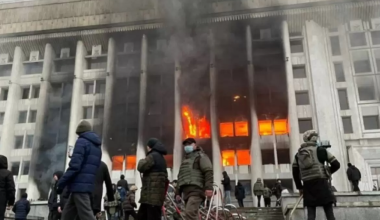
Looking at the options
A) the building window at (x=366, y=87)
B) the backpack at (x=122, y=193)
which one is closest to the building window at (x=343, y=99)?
the building window at (x=366, y=87)

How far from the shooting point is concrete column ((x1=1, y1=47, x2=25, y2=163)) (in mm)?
30734

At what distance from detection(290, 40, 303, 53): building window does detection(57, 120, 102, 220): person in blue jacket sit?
2752 centimetres

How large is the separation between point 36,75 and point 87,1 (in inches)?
329

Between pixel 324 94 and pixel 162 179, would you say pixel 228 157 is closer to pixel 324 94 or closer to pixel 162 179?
pixel 324 94

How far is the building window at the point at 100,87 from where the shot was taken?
31.4 meters

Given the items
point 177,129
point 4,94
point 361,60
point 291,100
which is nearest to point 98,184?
point 177,129

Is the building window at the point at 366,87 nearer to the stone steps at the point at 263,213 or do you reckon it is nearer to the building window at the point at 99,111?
the stone steps at the point at 263,213

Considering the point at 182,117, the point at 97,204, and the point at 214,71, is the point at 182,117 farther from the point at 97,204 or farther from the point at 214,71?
the point at 97,204

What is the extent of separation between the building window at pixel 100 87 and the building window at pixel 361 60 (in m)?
21.1

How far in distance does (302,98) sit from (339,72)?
11.8 ft

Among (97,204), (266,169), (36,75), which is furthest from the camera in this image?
A: (36,75)

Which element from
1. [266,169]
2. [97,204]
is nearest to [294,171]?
[97,204]

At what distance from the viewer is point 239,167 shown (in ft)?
86.8

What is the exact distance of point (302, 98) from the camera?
2817 centimetres
